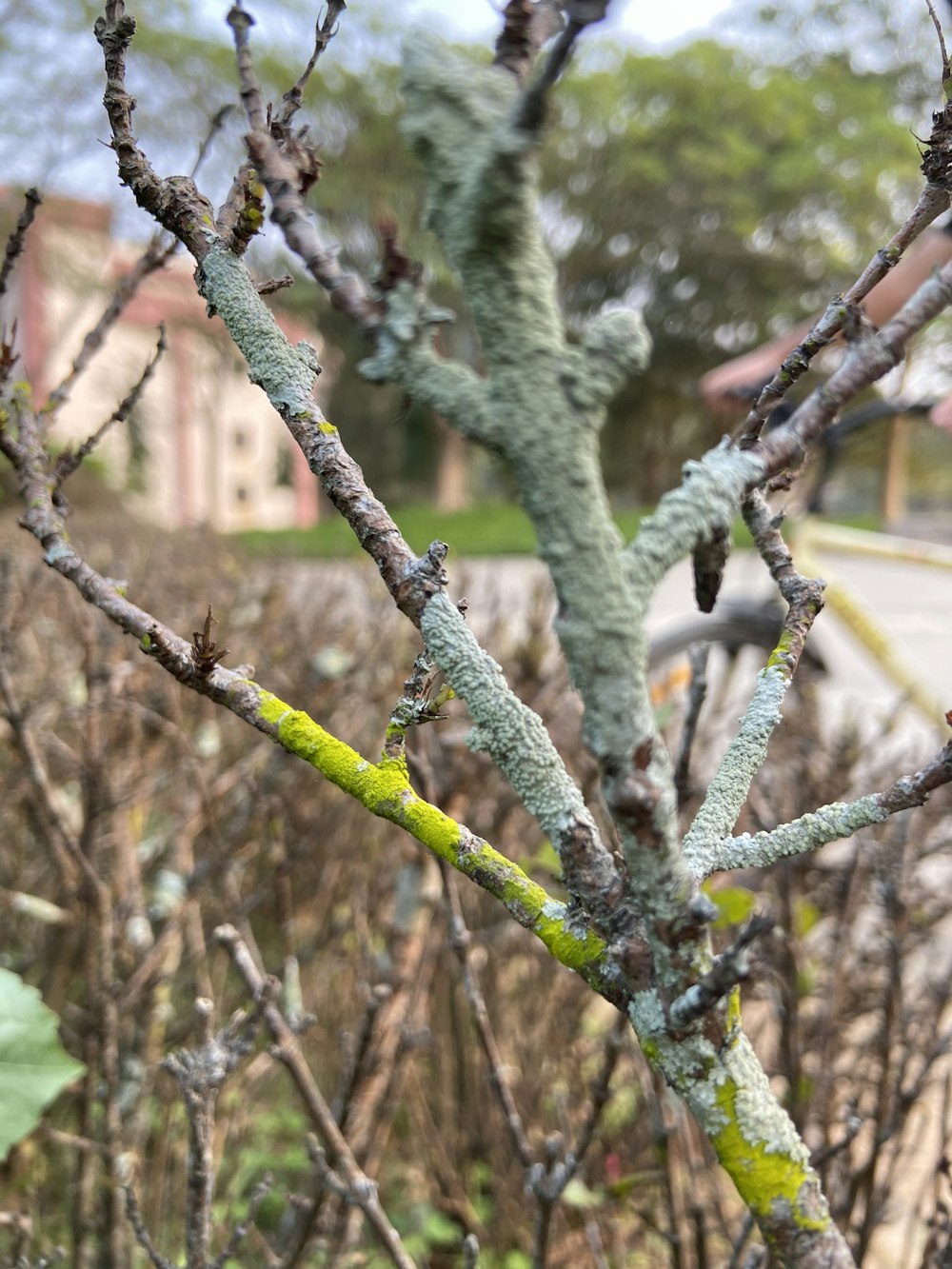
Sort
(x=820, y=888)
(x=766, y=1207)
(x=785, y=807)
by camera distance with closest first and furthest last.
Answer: (x=766, y=1207), (x=785, y=807), (x=820, y=888)

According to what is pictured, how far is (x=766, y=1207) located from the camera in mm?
623

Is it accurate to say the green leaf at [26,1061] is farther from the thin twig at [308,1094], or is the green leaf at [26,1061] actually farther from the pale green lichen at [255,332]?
the pale green lichen at [255,332]

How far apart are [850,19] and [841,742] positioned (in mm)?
20536

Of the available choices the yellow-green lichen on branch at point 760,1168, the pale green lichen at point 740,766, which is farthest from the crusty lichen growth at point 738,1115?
the pale green lichen at point 740,766

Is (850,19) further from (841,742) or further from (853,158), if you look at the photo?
(841,742)

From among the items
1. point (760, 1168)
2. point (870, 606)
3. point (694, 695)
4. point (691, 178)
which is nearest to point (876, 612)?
point (870, 606)

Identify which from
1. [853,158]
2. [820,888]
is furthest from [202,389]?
[820,888]

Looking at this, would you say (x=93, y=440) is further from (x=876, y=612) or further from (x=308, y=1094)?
(x=876, y=612)

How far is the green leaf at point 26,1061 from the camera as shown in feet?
3.44

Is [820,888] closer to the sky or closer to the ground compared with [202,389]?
closer to the ground

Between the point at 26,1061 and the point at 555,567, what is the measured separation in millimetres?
909

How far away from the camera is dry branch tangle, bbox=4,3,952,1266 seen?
0.51 m

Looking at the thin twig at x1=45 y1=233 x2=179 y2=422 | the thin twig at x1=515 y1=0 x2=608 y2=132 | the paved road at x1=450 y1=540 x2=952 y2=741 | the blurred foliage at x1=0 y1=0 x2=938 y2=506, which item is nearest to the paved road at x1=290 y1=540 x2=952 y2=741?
the paved road at x1=450 y1=540 x2=952 y2=741

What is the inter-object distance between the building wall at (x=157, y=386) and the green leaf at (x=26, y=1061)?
2.32 ft
